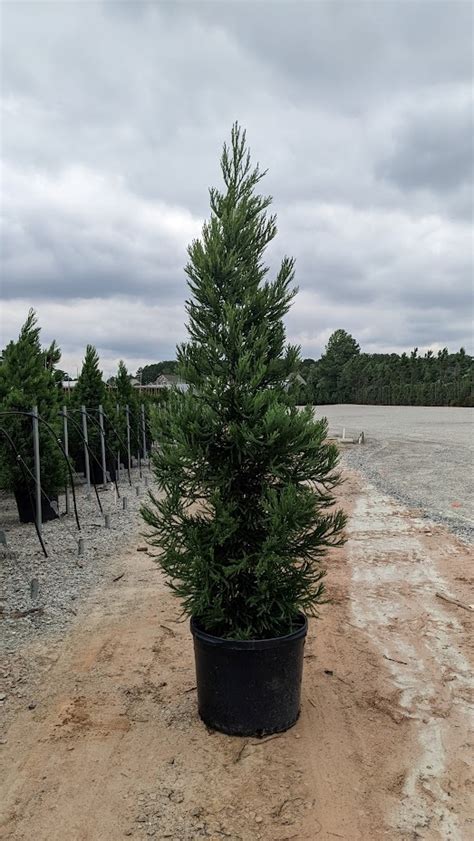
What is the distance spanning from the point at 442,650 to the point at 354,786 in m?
1.97

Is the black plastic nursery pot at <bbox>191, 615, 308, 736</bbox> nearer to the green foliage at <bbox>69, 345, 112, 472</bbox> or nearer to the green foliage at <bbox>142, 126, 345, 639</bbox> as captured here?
the green foliage at <bbox>142, 126, 345, 639</bbox>

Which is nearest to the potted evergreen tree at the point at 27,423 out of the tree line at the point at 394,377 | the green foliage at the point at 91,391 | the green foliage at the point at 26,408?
the green foliage at the point at 26,408

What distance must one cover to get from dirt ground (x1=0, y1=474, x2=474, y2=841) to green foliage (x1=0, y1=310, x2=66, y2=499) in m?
4.26

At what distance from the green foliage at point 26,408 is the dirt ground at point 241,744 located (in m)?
4.26

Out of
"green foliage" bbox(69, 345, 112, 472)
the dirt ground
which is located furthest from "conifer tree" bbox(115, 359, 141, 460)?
the dirt ground

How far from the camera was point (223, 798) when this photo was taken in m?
2.75

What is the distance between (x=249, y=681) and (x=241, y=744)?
0.36 metres

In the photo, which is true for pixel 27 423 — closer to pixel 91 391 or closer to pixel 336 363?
pixel 91 391

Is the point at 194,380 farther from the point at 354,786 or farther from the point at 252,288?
the point at 354,786

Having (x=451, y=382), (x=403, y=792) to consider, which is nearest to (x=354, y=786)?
(x=403, y=792)

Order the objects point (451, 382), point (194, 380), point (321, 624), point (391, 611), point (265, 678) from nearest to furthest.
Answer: point (265, 678), point (194, 380), point (321, 624), point (391, 611), point (451, 382)

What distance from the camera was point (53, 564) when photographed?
6.94 meters

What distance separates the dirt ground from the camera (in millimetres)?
2631

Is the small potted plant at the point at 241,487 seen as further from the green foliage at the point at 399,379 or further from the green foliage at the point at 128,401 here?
the green foliage at the point at 399,379
